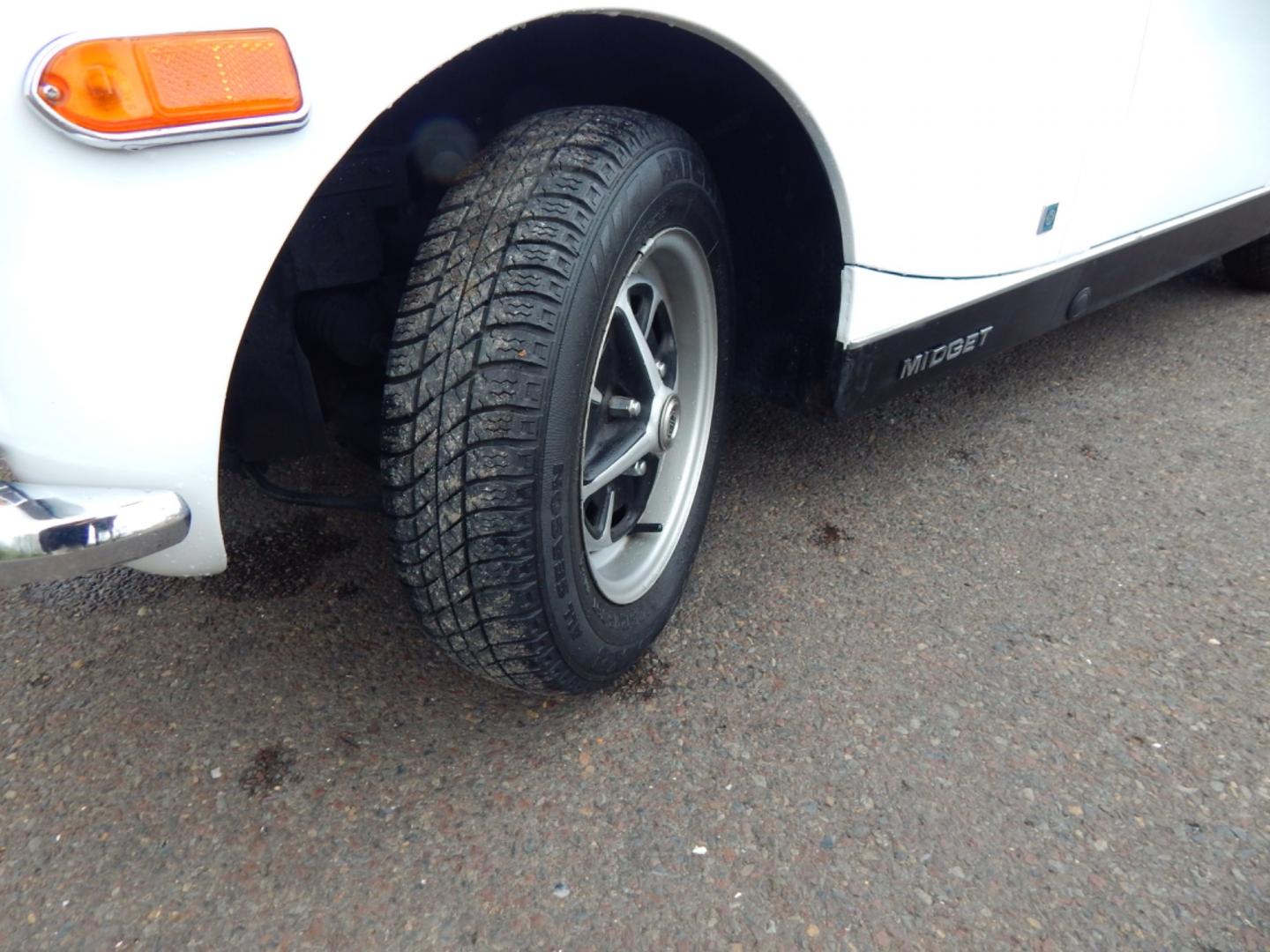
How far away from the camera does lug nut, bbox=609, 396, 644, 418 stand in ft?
5.25

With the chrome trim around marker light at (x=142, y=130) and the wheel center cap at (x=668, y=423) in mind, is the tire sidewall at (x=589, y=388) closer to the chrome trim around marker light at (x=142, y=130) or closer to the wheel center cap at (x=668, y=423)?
the wheel center cap at (x=668, y=423)

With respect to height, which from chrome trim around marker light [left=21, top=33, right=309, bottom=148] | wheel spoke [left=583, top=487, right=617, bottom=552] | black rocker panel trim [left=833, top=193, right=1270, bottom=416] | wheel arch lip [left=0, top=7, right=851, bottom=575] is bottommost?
wheel spoke [left=583, top=487, right=617, bottom=552]

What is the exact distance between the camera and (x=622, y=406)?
5.25ft

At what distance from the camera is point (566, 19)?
130 cm

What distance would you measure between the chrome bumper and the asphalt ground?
1.90ft

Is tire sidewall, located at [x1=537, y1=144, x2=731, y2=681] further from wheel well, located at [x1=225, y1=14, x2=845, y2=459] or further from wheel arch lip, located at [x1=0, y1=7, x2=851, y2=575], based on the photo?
wheel arch lip, located at [x1=0, y1=7, x2=851, y2=575]

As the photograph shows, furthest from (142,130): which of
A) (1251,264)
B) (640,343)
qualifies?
(1251,264)

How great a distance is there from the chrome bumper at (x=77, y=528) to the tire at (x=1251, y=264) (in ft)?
12.8

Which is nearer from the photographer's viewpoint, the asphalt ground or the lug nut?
the asphalt ground

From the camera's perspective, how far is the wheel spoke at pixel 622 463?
149 centimetres

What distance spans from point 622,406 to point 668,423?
11 cm

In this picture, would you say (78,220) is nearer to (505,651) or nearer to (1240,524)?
(505,651)

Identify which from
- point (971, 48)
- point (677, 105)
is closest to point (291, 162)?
point (677, 105)

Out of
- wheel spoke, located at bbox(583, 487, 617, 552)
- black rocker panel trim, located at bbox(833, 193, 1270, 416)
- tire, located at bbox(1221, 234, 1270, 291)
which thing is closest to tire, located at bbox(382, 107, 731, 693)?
wheel spoke, located at bbox(583, 487, 617, 552)
